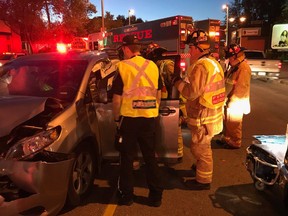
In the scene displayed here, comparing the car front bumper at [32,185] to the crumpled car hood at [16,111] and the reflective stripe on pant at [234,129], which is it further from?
the reflective stripe on pant at [234,129]

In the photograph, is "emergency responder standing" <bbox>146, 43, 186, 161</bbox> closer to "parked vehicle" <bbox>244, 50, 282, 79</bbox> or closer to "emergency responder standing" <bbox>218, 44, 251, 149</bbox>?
"emergency responder standing" <bbox>218, 44, 251, 149</bbox>

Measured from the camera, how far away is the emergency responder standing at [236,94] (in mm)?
6168

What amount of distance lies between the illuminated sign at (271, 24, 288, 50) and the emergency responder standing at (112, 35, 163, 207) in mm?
14686

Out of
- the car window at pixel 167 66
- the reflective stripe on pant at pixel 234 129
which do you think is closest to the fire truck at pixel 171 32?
the reflective stripe on pant at pixel 234 129

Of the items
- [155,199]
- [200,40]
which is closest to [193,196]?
[155,199]

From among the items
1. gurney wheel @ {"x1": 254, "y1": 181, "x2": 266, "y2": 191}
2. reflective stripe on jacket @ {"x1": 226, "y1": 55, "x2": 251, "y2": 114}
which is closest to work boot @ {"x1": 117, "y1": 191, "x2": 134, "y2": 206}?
gurney wheel @ {"x1": 254, "y1": 181, "x2": 266, "y2": 191}

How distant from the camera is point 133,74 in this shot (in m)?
3.76

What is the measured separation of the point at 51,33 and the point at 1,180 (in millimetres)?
27429

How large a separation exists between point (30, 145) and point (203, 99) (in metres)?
2.08

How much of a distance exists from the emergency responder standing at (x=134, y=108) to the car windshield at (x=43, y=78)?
85cm

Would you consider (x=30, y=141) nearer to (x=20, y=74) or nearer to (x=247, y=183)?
(x=20, y=74)

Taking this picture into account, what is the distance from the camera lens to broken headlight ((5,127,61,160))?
10.3 ft

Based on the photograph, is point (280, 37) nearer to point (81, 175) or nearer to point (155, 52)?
point (155, 52)

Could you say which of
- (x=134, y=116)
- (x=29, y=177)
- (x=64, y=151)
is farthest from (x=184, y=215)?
(x=29, y=177)
